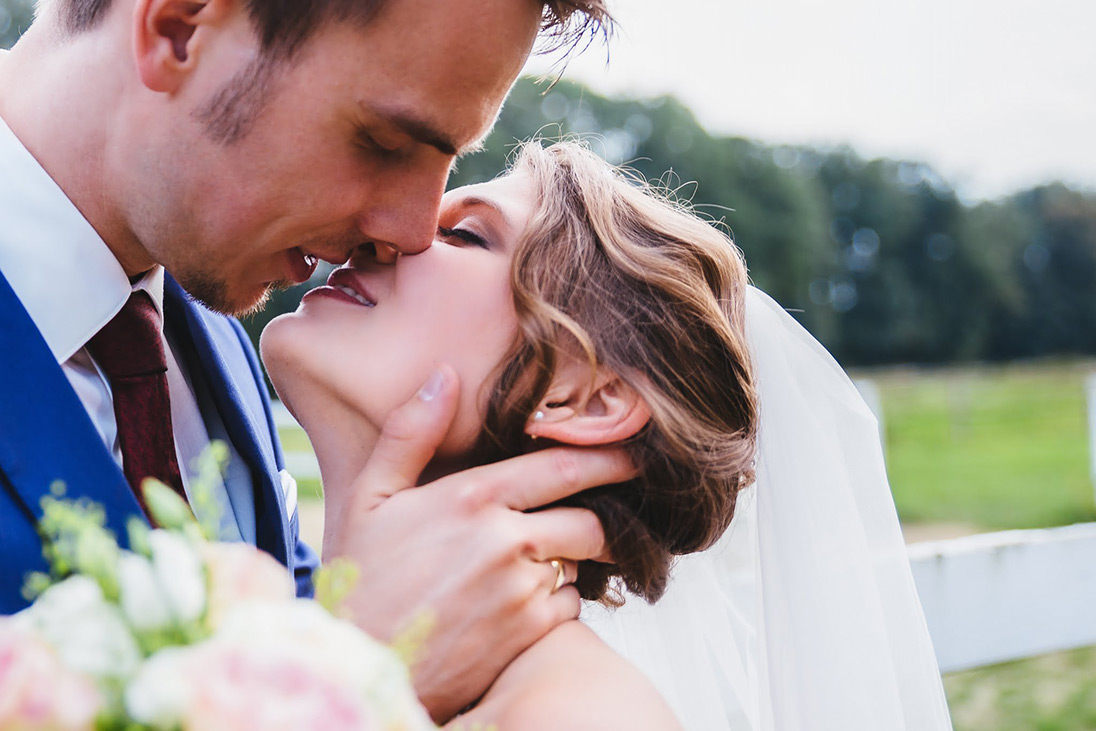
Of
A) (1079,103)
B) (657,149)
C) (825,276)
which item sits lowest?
(825,276)

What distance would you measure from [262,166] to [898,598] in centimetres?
197

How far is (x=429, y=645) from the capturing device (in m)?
1.83

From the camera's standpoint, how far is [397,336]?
213cm

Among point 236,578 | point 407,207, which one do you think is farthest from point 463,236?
point 236,578


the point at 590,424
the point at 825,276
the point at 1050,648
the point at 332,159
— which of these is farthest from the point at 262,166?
the point at 825,276

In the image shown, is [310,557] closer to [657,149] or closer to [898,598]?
[898,598]

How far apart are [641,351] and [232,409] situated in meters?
1.05

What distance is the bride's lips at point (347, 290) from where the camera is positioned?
223 cm

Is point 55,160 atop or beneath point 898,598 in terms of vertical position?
atop

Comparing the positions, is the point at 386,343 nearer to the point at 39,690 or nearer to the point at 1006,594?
the point at 39,690

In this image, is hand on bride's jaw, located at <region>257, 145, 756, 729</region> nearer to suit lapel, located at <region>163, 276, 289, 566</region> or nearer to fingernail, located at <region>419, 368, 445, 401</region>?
fingernail, located at <region>419, 368, 445, 401</region>

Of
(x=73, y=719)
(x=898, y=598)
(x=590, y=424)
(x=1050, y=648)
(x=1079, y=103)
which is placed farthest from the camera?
(x=1079, y=103)

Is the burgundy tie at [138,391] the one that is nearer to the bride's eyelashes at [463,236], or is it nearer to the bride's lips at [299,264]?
the bride's lips at [299,264]

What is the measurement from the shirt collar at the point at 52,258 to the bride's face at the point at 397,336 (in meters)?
0.38
